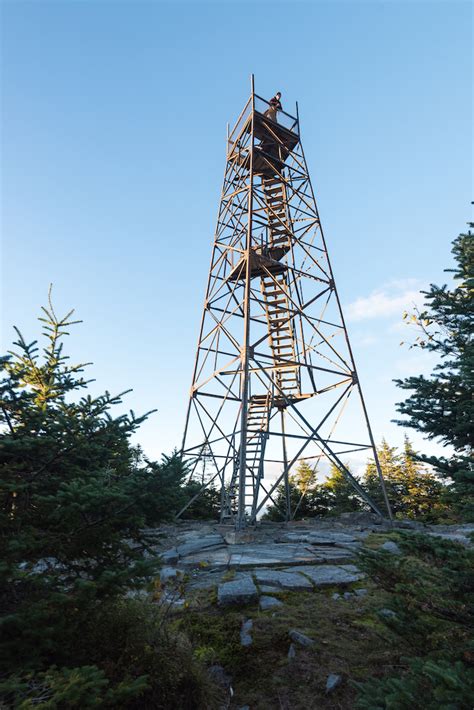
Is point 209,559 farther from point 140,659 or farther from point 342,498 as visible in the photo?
point 342,498

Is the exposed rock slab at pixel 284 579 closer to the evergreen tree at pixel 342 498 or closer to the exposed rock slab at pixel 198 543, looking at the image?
the exposed rock slab at pixel 198 543

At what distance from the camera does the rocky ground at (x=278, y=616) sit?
128 inches

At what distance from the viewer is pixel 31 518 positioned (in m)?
3.19

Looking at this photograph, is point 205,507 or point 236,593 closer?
point 236,593

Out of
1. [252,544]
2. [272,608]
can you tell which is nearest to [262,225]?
[252,544]

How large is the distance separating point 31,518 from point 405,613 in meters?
2.95

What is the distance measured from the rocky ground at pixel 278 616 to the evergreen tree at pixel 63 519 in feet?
1.21

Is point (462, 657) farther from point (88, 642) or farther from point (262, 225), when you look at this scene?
point (262, 225)

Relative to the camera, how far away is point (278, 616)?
166 inches

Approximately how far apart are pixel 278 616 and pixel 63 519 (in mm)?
2630

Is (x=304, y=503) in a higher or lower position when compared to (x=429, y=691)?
higher

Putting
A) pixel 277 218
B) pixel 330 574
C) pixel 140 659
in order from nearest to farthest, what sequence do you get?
pixel 140 659
pixel 330 574
pixel 277 218

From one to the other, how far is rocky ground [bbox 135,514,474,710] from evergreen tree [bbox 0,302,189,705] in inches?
14.5

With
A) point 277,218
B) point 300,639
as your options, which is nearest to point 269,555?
point 300,639
